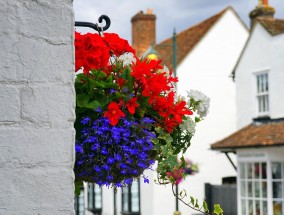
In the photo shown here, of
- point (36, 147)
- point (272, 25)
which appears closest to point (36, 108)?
point (36, 147)

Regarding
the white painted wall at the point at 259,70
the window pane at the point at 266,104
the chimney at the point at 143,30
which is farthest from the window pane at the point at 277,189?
the chimney at the point at 143,30

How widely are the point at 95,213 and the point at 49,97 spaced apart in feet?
79.2

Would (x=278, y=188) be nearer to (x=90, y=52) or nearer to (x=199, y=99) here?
(x=199, y=99)

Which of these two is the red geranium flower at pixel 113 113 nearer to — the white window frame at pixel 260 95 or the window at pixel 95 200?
the white window frame at pixel 260 95

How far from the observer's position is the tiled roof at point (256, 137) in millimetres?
17641

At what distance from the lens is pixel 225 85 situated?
80.0 feet

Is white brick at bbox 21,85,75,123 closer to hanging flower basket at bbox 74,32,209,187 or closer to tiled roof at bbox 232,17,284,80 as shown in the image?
hanging flower basket at bbox 74,32,209,187

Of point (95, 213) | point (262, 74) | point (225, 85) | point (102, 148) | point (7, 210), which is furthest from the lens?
point (95, 213)

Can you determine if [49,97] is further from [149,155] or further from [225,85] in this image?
[225,85]

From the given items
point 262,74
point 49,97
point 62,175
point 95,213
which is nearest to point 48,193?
point 62,175

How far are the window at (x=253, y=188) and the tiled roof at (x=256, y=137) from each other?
644mm

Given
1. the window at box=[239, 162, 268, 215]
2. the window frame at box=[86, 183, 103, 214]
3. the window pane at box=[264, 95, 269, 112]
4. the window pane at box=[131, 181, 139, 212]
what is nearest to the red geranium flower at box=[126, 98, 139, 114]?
the window at box=[239, 162, 268, 215]

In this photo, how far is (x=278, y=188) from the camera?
59.0ft

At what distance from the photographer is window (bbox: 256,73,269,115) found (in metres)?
19.7
